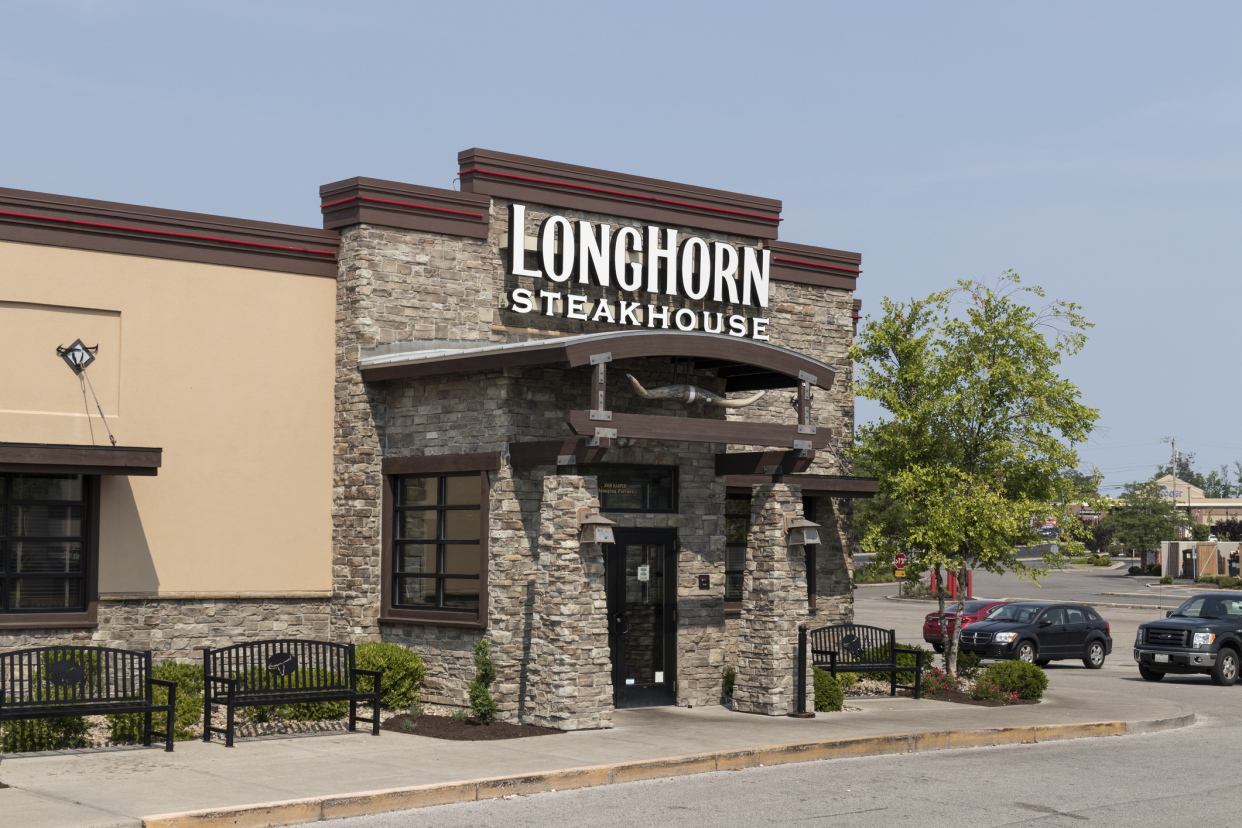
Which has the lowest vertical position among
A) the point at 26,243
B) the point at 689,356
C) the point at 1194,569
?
the point at 1194,569

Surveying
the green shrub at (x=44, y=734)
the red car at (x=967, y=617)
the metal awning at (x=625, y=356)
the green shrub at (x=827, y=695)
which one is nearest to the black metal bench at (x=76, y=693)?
the green shrub at (x=44, y=734)

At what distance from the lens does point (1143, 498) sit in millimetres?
89250

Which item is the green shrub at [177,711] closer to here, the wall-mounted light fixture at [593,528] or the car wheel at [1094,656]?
the wall-mounted light fixture at [593,528]

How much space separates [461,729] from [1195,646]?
1706 centimetres

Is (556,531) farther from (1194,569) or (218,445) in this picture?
(1194,569)

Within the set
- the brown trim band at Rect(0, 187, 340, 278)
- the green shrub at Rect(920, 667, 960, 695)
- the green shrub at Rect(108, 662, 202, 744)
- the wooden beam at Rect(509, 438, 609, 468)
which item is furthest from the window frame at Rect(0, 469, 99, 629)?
the green shrub at Rect(920, 667, 960, 695)

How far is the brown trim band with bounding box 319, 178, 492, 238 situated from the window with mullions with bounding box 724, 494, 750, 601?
Result: 19.3 feet

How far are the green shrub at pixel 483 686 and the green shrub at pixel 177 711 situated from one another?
3180 mm

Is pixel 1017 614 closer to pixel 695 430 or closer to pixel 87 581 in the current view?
pixel 695 430

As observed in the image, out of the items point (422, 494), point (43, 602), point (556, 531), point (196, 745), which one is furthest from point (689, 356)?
point (43, 602)

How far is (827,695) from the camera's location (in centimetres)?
1847

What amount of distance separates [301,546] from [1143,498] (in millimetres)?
80803

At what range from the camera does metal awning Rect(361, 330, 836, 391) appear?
16.0 metres

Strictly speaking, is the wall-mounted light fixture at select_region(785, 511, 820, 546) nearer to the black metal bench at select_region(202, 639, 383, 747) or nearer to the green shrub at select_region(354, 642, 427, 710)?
the green shrub at select_region(354, 642, 427, 710)
